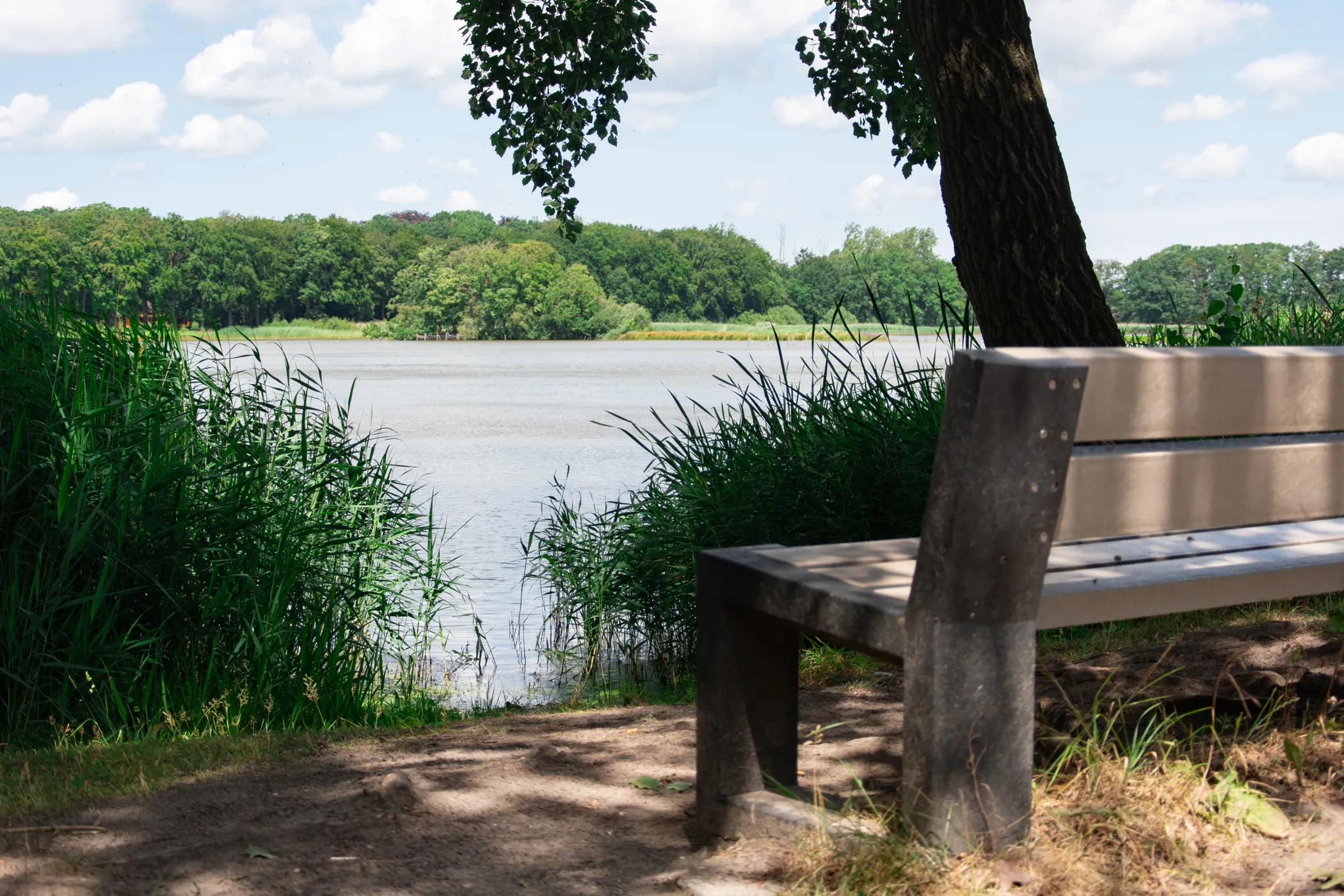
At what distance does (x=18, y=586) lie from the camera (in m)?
4.10

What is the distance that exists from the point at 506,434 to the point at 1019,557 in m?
17.7

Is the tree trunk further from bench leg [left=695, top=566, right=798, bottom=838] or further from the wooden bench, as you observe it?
bench leg [left=695, top=566, right=798, bottom=838]

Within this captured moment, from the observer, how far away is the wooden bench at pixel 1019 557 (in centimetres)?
178

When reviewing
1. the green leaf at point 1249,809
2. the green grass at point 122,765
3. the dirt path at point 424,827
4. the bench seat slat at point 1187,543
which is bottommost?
the green grass at point 122,765

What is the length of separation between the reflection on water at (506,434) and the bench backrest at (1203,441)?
3.81m

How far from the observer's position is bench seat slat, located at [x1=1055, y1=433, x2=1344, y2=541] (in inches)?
84.4

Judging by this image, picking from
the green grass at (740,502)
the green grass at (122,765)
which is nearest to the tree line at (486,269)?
the green grass at (740,502)

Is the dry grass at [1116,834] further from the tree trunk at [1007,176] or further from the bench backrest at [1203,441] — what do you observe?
the tree trunk at [1007,176]

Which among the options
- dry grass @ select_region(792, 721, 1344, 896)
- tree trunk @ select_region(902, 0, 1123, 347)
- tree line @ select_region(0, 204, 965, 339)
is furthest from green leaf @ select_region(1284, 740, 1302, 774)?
tree line @ select_region(0, 204, 965, 339)

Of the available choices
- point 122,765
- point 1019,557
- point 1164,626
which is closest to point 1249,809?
point 1019,557

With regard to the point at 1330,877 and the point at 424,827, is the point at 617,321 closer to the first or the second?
the point at 424,827

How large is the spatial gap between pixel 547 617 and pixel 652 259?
72.1m

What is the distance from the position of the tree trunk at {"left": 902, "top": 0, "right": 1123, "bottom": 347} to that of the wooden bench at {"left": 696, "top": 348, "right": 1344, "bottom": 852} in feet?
7.40

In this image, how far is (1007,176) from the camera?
4633 mm
